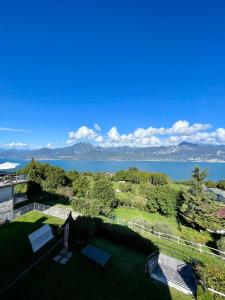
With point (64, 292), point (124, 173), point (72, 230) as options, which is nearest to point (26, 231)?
point (72, 230)

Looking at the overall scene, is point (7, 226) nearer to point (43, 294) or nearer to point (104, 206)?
point (43, 294)

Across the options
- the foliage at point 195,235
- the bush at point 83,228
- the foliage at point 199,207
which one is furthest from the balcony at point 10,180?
the foliage at point 199,207

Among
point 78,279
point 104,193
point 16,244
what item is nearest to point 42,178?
point 104,193

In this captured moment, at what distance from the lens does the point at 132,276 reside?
444 inches

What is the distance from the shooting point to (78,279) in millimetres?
10258

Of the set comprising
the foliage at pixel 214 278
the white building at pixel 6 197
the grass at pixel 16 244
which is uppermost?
the white building at pixel 6 197

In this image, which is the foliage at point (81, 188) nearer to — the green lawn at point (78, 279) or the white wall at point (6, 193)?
the white wall at point (6, 193)

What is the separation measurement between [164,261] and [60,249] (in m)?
7.04

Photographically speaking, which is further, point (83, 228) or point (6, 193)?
point (6, 193)

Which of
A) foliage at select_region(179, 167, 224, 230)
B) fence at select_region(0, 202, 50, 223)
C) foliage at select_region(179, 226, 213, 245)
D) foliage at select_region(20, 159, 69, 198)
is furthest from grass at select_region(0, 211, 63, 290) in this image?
foliage at select_region(179, 167, 224, 230)

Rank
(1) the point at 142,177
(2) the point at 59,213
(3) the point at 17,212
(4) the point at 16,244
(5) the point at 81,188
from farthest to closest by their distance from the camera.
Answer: (1) the point at 142,177, (5) the point at 81,188, (2) the point at 59,213, (3) the point at 17,212, (4) the point at 16,244

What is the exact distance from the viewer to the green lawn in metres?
9.25

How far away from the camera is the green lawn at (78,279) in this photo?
364 inches

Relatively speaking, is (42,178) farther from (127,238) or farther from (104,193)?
(127,238)
